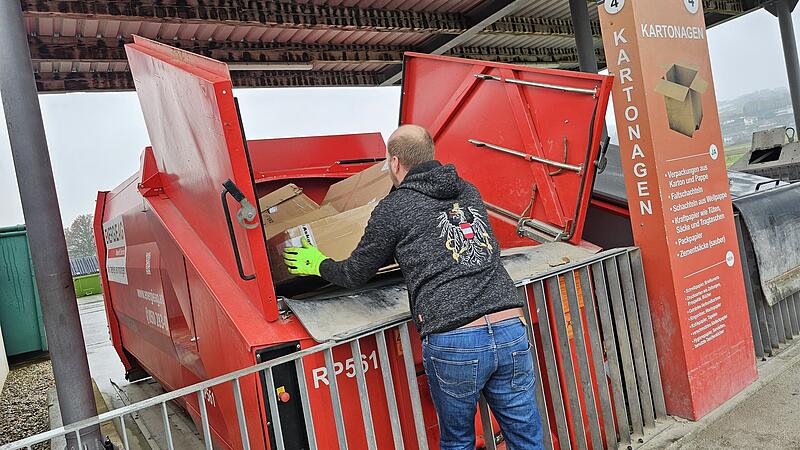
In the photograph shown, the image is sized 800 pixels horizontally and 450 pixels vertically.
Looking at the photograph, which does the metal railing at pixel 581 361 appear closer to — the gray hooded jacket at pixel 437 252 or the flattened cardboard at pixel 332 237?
the gray hooded jacket at pixel 437 252

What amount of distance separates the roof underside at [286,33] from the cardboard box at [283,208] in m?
4.85

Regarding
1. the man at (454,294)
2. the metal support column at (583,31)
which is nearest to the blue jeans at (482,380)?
the man at (454,294)

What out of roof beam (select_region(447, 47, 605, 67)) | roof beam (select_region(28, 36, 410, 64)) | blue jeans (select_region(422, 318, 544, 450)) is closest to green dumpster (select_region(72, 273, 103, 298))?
roof beam (select_region(28, 36, 410, 64))

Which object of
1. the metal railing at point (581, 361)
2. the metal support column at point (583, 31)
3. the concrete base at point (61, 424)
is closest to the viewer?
the metal railing at point (581, 361)

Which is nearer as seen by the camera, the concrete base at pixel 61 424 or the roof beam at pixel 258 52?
the concrete base at pixel 61 424

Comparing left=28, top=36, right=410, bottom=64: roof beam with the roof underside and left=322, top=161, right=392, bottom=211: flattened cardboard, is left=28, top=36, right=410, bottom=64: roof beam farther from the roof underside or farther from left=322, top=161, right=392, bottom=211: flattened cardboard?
left=322, top=161, right=392, bottom=211: flattened cardboard

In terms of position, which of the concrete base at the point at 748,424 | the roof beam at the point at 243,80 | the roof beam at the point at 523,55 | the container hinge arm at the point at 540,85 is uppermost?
the roof beam at the point at 523,55

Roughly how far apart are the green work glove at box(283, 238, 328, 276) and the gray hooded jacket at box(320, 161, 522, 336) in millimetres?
204

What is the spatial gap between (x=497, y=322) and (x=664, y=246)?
4.79 ft

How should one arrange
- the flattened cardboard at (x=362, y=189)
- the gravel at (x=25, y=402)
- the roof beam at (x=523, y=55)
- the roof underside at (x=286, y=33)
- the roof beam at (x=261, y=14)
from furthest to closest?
the roof beam at (x=523, y=55) < the roof underside at (x=286, y=33) < the roof beam at (x=261, y=14) < the gravel at (x=25, y=402) < the flattened cardboard at (x=362, y=189)

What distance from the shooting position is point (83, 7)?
251 inches

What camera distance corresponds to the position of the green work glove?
7.45ft

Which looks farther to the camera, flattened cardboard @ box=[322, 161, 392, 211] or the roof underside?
the roof underside

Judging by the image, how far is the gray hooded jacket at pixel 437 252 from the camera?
1.97m
